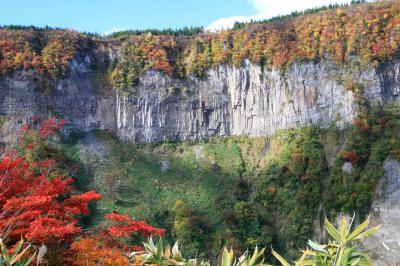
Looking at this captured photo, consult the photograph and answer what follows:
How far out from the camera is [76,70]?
42688mm

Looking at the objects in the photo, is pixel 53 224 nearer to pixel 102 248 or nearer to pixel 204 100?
pixel 102 248

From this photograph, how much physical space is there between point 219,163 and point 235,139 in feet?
12.4

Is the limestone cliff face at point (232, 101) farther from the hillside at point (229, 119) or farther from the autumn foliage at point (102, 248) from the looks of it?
the autumn foliage at point (102, 248)

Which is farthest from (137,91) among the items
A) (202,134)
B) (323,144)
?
(323,144)

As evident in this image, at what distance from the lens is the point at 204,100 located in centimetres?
4341

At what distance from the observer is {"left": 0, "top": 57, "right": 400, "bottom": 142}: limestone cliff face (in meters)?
39.3

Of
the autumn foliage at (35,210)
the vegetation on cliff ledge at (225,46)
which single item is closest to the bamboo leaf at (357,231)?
the autumn foliage at (35,210)

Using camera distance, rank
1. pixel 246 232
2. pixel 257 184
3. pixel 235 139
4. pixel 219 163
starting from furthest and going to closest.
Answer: pixel 235 139 < pixel 219 163 < pixel 257 184 < pixel 246 232

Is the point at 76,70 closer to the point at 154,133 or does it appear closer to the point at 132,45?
the point at 132,45

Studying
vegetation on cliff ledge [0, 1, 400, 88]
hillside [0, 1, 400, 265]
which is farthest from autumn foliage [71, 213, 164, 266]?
vegetation on cliff ledge [0, 1, 400, 88]

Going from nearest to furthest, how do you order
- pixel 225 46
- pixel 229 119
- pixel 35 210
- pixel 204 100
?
1. pixel 35 210
2. pixel 229 119
3. pixel 204 100
4. pixel 225 46

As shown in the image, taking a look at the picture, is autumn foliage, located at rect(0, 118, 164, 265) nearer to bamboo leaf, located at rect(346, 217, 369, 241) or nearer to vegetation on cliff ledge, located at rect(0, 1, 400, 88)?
bamboo leaf, located at rect(346, 217, 369, 241)

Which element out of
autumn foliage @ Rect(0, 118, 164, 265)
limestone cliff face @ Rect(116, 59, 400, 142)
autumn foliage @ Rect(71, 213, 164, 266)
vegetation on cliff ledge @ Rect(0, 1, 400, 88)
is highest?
vegetation on cliff ledge @ Rect(0, 1, 400, 88)

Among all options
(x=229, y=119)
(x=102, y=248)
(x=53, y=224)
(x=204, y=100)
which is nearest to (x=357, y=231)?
(x=53, y=224)
